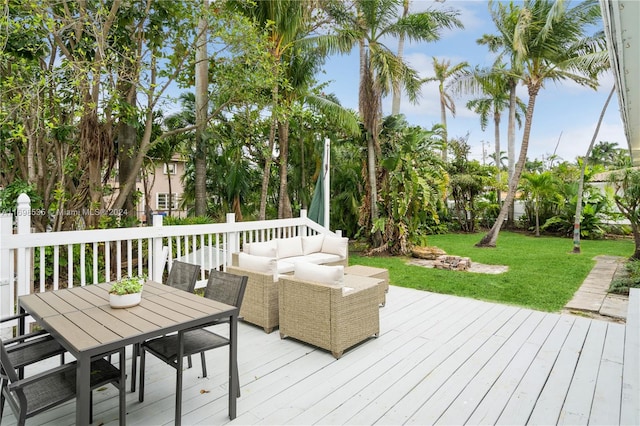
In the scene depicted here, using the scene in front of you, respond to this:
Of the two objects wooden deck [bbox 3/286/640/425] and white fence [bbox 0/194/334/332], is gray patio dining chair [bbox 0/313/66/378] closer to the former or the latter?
wooden deck [bbox 3/286/640/425]

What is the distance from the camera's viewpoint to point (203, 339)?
2631 mm

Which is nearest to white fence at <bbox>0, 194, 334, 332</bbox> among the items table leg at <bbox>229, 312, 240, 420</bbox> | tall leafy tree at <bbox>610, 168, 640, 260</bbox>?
table leg at <bbox>229, 312, 240, 420</bbox>

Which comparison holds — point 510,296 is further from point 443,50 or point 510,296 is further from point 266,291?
point 443,50

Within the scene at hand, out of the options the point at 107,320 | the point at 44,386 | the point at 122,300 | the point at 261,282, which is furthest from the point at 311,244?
the point at 44,386

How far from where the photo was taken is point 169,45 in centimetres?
616

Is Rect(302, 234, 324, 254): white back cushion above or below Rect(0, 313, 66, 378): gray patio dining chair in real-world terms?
above

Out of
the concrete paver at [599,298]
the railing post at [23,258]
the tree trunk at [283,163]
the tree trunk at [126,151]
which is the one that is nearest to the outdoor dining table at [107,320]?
the railing post at [23,258]

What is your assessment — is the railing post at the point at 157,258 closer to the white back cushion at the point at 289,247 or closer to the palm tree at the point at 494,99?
the white back cushion at the point at 289,247

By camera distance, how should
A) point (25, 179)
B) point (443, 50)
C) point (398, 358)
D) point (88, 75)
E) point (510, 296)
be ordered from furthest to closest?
point (443, 50) → point (25, 179) → point (510, 296) → point (88, 75) → point (398, 358)

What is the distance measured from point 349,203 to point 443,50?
13959 mm

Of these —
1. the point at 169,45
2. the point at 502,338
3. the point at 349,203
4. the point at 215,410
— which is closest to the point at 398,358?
the point at 502,338

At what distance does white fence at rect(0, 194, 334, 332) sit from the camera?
3357 mm

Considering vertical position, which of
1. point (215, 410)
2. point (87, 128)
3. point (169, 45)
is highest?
point (169, 45)

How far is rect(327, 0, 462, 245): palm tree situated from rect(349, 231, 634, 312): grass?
8.45ft
